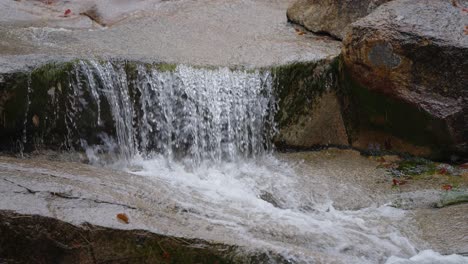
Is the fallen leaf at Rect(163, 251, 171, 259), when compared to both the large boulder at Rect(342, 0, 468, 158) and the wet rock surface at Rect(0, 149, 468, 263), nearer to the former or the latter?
the wet rock surface at Rect(0, 149, 468, 263)

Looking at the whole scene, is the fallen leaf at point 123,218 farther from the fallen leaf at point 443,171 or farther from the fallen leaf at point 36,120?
the fallen leaf at point 443,171

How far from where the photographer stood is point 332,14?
24.3 ft

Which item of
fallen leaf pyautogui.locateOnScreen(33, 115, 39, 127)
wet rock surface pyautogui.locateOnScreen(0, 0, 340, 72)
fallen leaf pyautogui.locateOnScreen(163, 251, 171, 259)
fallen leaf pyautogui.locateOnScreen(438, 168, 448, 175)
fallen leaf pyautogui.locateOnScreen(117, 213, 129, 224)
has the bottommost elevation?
fallen leaf pyautogui.locateOnScreen(438, 168, 448, 175)

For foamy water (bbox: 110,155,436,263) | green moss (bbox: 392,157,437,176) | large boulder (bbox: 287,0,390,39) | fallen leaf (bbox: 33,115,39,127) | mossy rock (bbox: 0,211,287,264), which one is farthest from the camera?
large boulder (bbox: 287,0,390,39)

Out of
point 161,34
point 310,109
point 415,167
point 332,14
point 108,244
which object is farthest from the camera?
point 332,14

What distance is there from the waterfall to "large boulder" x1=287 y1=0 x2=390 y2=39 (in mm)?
1553

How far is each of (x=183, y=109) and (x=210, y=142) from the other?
0.42 m

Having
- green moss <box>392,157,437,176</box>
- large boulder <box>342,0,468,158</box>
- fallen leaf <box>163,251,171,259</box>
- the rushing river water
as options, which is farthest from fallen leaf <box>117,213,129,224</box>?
large boulder <box>342,0,468,158</box>

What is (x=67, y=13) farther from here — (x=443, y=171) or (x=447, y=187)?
(x=447, y=187)

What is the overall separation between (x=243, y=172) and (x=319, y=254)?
6.50 feet

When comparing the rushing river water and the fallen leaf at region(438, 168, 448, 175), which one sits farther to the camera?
the fallen leaf at region(438, 168, 448, 175)

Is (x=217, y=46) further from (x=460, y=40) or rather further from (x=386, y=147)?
(x=460, y=40)

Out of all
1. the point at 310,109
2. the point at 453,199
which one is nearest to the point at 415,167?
the point at 453,199

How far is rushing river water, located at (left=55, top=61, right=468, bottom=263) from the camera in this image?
5141mm
